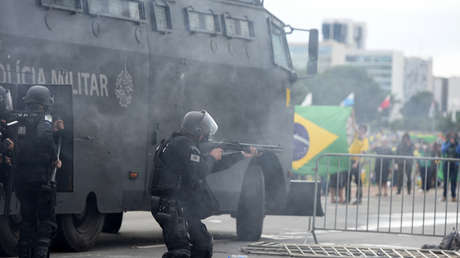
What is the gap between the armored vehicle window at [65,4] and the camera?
33.8ft

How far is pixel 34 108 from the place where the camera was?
895 centimetres

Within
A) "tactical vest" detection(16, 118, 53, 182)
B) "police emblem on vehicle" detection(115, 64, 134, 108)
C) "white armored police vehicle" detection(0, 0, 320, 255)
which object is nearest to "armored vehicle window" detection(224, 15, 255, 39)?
"white armored police vehicle" detection(0, 0, 320, 255)

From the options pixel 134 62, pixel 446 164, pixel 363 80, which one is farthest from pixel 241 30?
pixel 363 80

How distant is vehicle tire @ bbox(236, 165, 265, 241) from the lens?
13.0 meters

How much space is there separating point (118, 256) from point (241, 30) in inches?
155

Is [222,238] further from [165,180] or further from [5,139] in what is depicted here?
[165,180]

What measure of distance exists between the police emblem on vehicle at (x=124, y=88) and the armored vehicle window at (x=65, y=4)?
3.03 feet

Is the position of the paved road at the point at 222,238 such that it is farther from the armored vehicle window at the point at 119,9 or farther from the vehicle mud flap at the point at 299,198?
the armored vehicle window at the point at 119,9

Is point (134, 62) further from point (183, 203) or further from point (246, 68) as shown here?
point (183, 203)

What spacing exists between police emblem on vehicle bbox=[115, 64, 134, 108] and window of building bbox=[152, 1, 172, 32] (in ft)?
2.64

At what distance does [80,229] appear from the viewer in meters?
11.1

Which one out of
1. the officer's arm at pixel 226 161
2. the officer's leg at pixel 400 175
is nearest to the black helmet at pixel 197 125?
the officer's arm at pixel 226 161

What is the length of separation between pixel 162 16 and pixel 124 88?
1.16m

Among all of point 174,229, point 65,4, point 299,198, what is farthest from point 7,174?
point 299,198
